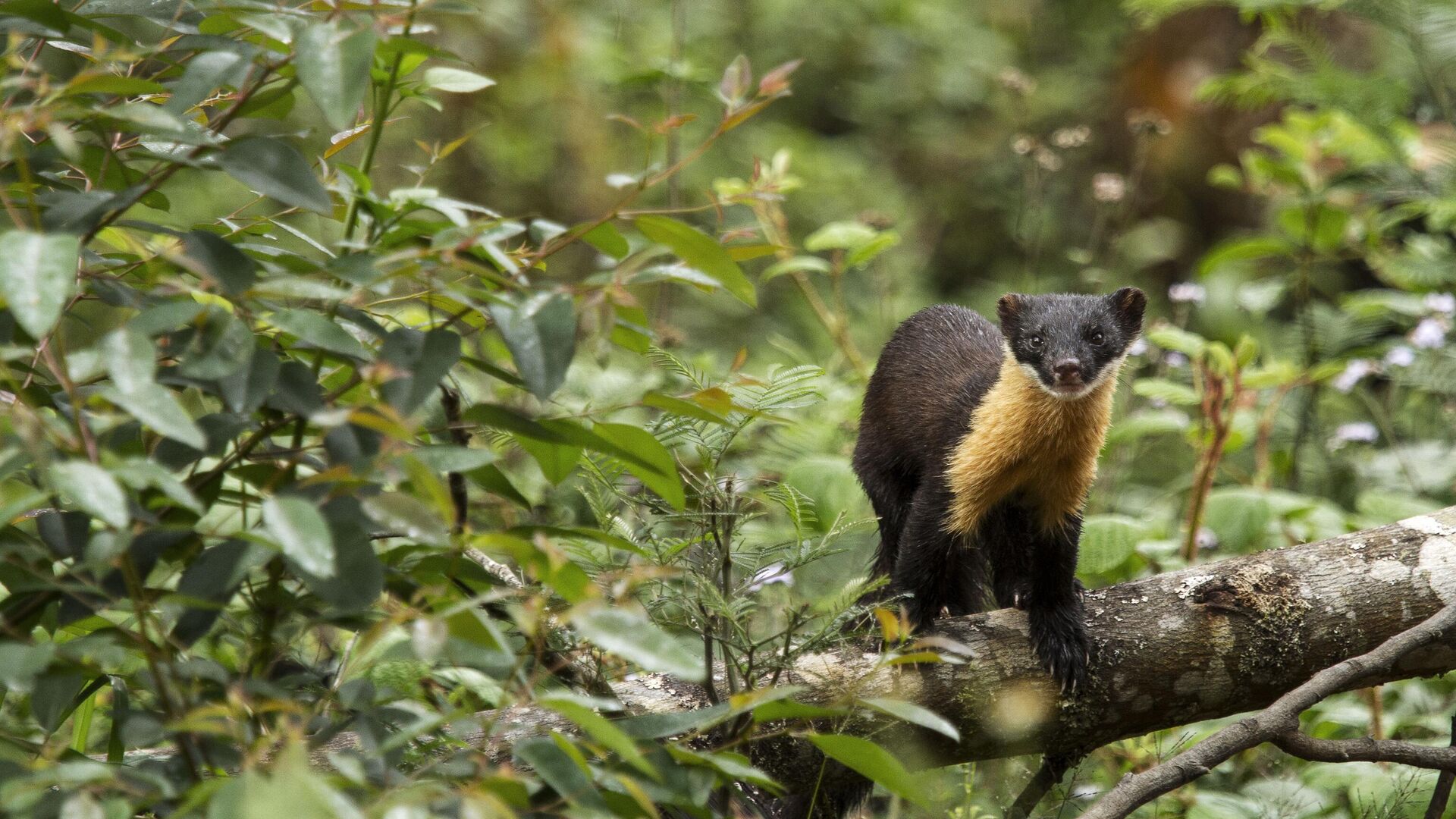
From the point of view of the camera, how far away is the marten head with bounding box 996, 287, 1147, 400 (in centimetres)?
303

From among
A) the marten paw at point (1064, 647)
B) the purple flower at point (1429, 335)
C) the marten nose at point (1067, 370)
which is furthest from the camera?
the purple flower at point (1429, 335)

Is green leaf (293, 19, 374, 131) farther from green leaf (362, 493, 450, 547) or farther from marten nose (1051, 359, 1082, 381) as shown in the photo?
marten nose (1051, 359, 1082, 381)

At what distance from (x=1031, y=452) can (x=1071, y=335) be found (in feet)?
0.99

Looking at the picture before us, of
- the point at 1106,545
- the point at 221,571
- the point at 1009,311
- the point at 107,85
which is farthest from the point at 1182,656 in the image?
the point at 107,85

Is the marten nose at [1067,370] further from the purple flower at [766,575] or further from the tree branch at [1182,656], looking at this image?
the purple flower at [766,575]

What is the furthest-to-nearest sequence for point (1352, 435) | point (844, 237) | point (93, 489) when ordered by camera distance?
1. point (1352, 435)
2. point (844, 237)
3. point (93, 489)

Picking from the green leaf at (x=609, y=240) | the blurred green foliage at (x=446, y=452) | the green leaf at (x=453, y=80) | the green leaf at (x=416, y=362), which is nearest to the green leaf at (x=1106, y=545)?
the blurred green foliage at (x=446, y=452)

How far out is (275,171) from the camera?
1582 mm

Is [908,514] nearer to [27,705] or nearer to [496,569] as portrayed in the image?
[496,569]

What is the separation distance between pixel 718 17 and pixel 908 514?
680 centimetres

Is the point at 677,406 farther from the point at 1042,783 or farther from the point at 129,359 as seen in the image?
the point at 1042,783

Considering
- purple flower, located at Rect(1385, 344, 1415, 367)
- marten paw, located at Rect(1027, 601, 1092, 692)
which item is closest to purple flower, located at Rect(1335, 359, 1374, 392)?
purple flower, located at Rect(1385, 344, 1415, 367)

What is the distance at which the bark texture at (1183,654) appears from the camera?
8.30 feet

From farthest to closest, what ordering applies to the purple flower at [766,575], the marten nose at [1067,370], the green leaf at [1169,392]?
the green leaf at [1169,392] → the marten nose at [1067,370] → the purple flower at [766,575]
